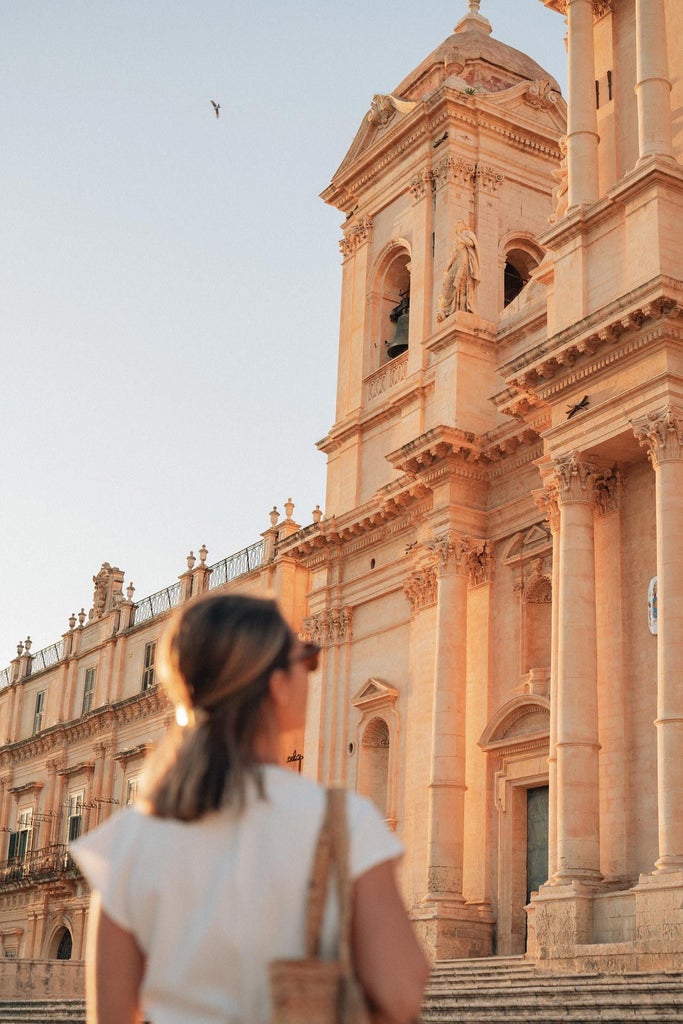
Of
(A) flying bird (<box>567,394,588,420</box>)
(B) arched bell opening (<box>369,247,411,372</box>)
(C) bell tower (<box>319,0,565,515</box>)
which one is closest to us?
(A) flying bird (<box>567,394,588,420</box>)

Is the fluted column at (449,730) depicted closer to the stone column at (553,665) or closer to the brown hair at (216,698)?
the stone column at (553,665)

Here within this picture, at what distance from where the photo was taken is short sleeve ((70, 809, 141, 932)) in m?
2.12

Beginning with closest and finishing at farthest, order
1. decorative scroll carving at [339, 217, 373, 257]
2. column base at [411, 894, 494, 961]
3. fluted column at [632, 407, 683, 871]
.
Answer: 1. fluted column at [632, 407, 683, 871]
2. column base at [411, 894, 494, 961]
3. decorative scroll carving at [339, 217, 373, 257]

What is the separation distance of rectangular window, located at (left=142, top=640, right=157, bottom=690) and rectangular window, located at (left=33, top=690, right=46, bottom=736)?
728 cm

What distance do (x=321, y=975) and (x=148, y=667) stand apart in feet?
123

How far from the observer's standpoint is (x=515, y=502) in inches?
838

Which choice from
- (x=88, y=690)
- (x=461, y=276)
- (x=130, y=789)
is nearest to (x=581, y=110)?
(x=461, y=276)

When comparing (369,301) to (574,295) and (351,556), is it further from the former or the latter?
(574,295)

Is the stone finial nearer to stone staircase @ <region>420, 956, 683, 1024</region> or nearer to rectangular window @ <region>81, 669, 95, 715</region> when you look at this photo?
stone staircase @ <region>420, 956, 683, 1024</region>

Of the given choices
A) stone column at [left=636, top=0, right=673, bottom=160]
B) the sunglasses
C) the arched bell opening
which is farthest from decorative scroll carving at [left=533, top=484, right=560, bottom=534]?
the sunglasses

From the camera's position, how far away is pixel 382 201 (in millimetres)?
27500

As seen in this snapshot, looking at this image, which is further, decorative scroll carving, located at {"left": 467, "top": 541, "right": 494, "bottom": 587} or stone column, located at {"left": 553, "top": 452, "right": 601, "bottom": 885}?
decorative scroll carving, located at {"left": 467, "top": 541, "right": 494, "bottom": 587}

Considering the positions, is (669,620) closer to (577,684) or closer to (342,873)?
(577,684)

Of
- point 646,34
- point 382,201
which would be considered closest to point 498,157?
point 382,201
